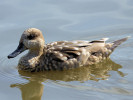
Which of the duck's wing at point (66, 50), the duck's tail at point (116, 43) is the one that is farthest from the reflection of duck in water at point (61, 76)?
the duck's tail at point (116, 43)

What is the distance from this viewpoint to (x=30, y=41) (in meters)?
9.26

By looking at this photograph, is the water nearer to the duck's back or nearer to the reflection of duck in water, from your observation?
the reflection of duck in water

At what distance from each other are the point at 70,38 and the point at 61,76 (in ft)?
7.57

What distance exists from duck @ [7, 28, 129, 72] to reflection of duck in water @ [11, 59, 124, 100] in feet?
0.53

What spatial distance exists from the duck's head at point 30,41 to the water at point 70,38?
0.57 m

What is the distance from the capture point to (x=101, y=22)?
11781mm

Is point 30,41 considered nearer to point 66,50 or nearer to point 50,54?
point 50,54

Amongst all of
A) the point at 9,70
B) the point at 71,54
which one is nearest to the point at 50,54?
the point at 71,54

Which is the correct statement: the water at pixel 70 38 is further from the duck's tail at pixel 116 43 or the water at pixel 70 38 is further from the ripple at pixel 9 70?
the duck's tail at pixel 116 43

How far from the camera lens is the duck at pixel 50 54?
9.23 metres

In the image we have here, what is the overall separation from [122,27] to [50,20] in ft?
7.84

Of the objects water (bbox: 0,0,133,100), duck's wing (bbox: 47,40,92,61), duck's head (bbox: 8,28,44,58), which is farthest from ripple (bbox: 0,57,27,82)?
duck's wing (bbox: 47,40,92,61)

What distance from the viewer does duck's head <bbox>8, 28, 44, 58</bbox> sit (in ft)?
30.1

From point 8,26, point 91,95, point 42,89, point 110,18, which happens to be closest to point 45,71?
point 42,89
